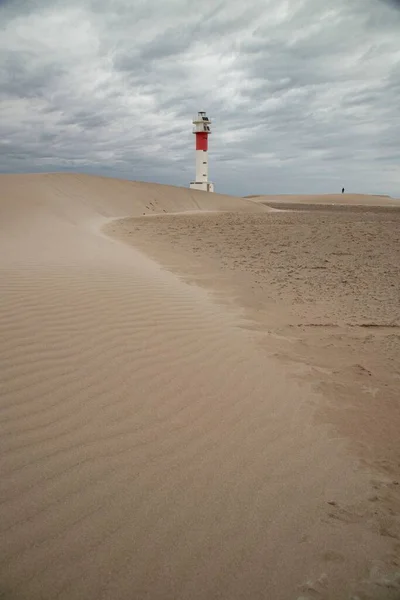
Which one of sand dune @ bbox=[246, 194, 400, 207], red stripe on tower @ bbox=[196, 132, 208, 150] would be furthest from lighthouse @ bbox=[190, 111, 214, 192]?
sand dune @ bbox=[246, 194, 400, 207]

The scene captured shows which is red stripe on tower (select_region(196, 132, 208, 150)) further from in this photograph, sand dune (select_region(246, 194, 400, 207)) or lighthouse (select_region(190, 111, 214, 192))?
sand dune (select_region(246, 194, 400, 207))

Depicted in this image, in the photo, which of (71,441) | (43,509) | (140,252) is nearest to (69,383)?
(71,441)

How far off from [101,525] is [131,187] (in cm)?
2507

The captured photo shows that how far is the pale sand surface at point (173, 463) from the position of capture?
6.18 ft

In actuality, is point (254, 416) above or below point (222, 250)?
below

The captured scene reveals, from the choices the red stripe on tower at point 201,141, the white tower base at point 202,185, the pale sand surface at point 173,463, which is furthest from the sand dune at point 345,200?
the pale sand surface at point 173,463

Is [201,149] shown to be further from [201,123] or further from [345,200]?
[345,200]

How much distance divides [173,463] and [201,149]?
3473cm

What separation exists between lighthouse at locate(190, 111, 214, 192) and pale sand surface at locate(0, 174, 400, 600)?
30.9 meters

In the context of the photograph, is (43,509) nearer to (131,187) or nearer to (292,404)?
(292,404)

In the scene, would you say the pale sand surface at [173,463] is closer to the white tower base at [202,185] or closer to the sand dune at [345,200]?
the white tower base at [202,185]

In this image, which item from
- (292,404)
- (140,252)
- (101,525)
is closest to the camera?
(101,525)

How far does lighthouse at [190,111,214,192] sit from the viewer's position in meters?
34.5

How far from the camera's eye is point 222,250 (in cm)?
1066
